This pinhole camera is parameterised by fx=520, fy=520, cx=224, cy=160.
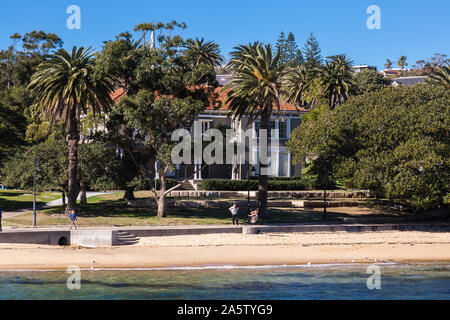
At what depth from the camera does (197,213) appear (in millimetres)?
41469

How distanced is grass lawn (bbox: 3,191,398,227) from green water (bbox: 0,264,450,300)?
962 cm

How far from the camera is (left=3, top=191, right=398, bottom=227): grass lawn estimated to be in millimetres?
35594

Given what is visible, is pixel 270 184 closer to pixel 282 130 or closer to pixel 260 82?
pixel 282 130

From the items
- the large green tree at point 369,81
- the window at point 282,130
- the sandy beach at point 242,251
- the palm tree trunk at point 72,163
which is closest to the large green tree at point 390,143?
the sandy beach at point 242,251

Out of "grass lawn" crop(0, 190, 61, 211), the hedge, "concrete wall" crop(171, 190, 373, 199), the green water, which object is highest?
the hedge

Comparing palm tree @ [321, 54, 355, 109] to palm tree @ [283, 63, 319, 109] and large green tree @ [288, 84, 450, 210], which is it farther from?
large green tree @ [288, 84, 450, 210]

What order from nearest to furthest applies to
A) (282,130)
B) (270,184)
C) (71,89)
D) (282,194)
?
(71,89)
(282,194)
(270,184)
(282,130)

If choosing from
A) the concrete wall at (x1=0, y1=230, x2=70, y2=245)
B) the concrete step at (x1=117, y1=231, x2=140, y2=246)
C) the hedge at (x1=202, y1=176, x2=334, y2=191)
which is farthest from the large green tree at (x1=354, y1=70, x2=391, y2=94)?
the concrete wall at (x1=0, y1=230, x2=70, y2=245)

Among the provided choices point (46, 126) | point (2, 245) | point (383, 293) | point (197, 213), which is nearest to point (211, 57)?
point (46, 126)

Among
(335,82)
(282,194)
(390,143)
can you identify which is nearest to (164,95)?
(390,143)

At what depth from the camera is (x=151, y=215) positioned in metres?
39.3

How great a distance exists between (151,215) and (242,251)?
35.0ft
